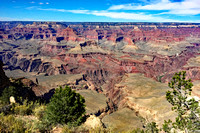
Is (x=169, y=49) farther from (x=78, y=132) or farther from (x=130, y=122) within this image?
(x=78, y=132)

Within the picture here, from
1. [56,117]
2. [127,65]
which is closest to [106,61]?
[127,65]

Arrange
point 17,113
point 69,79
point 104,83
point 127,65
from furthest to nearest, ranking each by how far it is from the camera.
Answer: point 127,65
point 104,83
point 69,79
point 17,113

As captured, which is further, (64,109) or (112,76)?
(112,76)

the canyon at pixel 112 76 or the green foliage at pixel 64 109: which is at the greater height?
the green foliage at pixel 64 109

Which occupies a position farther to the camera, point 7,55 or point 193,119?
point 7,55

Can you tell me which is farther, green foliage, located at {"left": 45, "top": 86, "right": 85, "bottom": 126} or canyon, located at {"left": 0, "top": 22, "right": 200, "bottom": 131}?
canyon, located at {"left": 0, "top": 22, "right": 200, "bottom": 131}

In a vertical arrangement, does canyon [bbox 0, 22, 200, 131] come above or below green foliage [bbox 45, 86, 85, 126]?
below

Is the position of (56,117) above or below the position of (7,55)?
above

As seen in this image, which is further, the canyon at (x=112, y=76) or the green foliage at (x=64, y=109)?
the canyon at (x=112, y=76)

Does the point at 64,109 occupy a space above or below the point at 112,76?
above

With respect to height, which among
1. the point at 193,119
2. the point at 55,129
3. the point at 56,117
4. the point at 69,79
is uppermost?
the point at 193,119

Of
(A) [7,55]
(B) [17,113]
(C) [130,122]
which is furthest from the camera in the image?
(A) [7,55]

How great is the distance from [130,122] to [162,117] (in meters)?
8.66

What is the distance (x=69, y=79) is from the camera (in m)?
80.0
